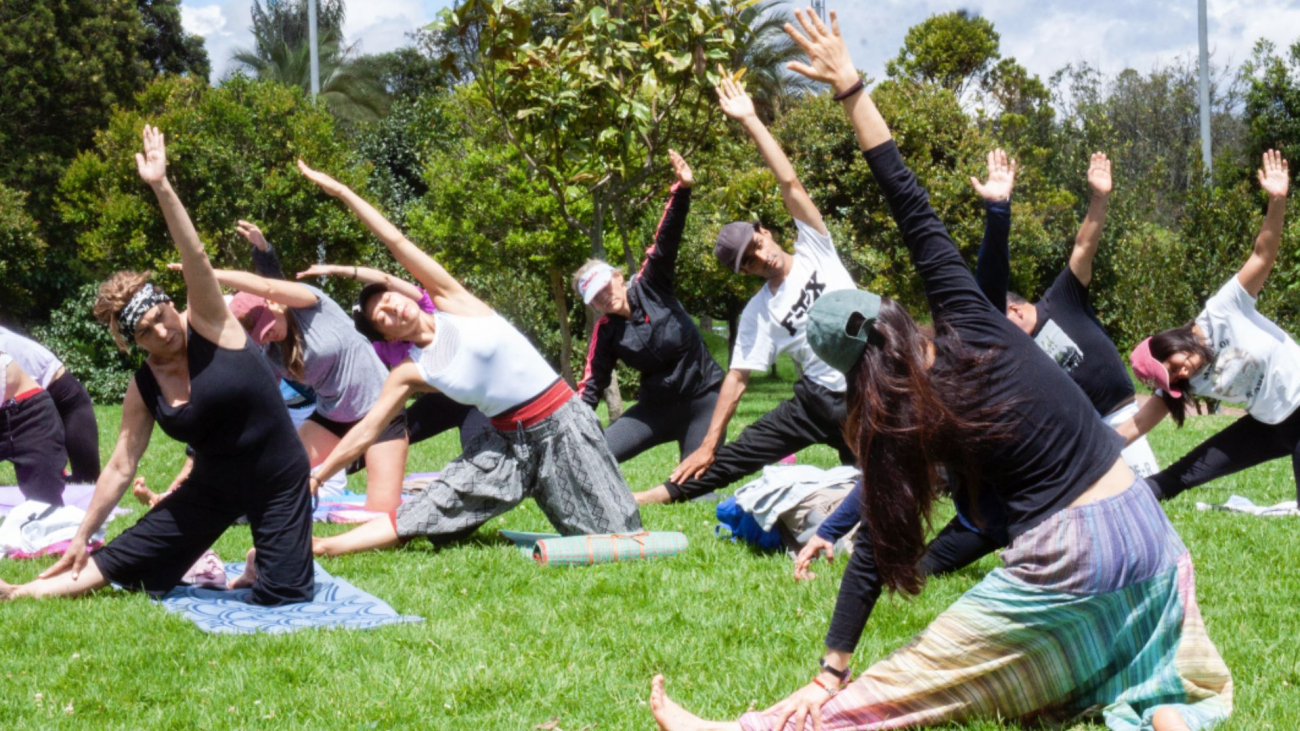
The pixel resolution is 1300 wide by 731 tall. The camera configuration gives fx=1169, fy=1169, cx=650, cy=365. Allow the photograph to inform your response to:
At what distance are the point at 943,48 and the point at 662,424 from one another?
21.0m

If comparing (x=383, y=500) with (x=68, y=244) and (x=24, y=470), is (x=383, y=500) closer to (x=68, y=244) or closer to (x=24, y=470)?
(x=24, y=470)

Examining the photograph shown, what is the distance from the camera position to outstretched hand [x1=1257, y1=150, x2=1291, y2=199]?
20.4ft

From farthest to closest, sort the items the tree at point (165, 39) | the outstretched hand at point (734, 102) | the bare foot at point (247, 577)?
the tree at point (165, 39) < the bare foot at point (247, 577) < the outstretched hand at point (734, 102)

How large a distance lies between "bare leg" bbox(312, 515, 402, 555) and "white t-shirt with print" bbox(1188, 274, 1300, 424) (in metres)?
4.62

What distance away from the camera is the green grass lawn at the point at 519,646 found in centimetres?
387

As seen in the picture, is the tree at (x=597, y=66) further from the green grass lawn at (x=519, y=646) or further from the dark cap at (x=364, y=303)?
the green grass lawn at (x=519, y=646)

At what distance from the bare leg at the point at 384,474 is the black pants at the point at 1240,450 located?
4.99m

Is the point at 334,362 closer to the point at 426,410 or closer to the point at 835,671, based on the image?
the point at 426,410

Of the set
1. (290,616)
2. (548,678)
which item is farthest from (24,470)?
(548,678)

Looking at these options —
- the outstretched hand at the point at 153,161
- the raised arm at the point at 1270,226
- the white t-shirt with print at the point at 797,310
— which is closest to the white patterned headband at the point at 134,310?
the outstretched hand at the point at 153,161

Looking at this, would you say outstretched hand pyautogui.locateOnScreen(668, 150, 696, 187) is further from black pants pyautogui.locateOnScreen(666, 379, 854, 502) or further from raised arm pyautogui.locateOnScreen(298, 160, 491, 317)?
raised arm pyautogui.locateOnScreen(298, 160, 491, 317)

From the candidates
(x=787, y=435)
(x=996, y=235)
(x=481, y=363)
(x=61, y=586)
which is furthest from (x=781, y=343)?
(x=61, y=586)

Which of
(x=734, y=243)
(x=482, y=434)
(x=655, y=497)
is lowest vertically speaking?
(x=655, y=497)

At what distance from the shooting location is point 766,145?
539cm
